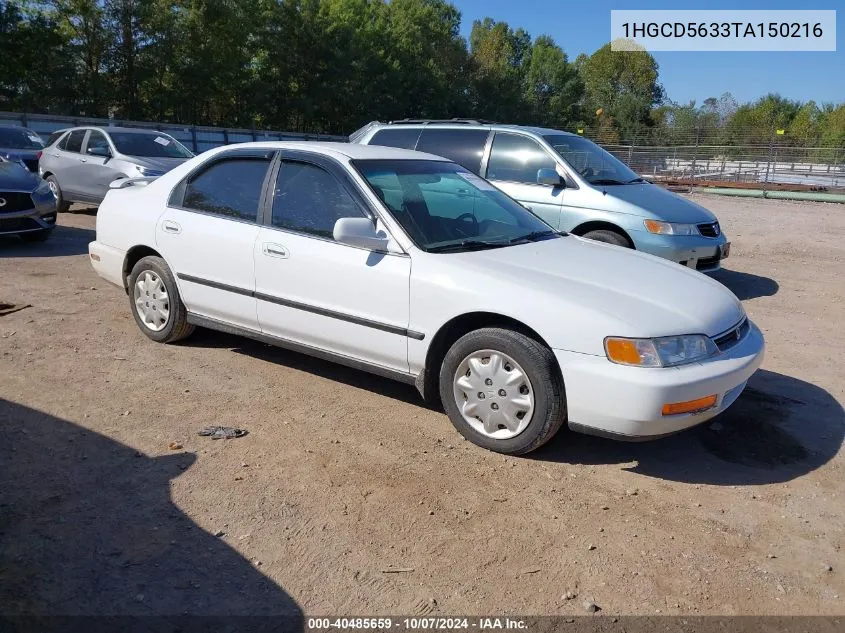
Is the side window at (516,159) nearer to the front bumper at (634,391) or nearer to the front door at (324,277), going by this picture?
the front door at (324,277)

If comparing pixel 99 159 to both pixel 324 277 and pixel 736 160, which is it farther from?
pixel 736 160

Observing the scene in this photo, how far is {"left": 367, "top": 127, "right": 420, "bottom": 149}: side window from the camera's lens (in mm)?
8938

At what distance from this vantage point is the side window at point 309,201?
4465 millimetres

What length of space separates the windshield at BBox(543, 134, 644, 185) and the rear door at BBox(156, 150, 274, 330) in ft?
14.0

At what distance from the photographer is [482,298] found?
384 cm

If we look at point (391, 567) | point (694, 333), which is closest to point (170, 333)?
point (391, 567)

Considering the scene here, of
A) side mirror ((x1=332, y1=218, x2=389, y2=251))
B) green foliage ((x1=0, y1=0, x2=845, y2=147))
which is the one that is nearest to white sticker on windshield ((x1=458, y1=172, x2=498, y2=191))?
side mirror ((x1=332, y1=218, x2=389, y2=251))

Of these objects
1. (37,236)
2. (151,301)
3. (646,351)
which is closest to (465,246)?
(646,351)

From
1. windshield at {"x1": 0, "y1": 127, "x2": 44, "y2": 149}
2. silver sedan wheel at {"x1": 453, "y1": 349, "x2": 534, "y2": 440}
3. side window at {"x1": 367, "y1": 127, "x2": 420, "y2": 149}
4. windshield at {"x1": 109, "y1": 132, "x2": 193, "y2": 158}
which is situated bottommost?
silver sedan wheel at {"x1": 453, "y1": 349, "x2": 534, "y2": 440}

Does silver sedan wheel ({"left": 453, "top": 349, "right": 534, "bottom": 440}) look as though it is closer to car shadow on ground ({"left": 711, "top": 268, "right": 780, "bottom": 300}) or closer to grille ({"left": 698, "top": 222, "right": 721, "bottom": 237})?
grille ({"left": 698, "top": 222, "right": 721, "bottom": 237})

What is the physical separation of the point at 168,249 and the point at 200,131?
22.2 metres

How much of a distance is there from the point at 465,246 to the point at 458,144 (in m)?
4.62

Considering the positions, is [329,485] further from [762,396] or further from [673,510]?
[762,396]

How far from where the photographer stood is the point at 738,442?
13.7 feet
